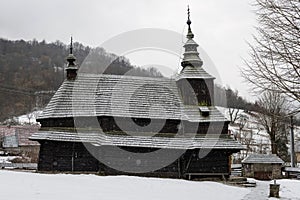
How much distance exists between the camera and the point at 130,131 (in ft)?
64.9

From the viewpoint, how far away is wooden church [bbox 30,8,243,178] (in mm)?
19109

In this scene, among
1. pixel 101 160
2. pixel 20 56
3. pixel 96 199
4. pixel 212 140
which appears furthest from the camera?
pixel 20 56

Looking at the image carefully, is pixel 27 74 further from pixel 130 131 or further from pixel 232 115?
pixel 130 131

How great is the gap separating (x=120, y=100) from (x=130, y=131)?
1733 millimetres

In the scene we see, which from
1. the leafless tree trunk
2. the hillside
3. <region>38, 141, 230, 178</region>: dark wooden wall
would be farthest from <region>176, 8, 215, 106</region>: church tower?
the hillside

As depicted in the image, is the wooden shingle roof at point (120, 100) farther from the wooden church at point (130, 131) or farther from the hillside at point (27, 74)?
the hillside at point (27, 74)

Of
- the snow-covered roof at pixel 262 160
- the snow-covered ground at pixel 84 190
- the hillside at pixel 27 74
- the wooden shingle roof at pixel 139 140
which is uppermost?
the hillside at pixel 27 74

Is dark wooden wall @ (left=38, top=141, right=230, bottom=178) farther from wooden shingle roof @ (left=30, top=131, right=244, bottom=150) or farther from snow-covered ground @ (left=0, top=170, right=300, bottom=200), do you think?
snow-covered ground @ (left=0, top=170, right=300, bottom=200)

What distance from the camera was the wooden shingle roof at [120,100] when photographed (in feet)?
65.3

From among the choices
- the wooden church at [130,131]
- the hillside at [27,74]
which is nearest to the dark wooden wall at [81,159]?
the wooden church at [130,131]

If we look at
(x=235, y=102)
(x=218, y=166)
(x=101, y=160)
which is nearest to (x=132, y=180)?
(x=101, y=160)

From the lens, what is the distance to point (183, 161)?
20.0m

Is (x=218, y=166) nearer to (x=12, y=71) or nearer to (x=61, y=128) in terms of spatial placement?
(x=61, y=128)

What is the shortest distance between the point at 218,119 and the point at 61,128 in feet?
26.6
